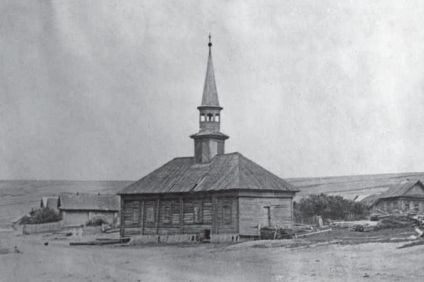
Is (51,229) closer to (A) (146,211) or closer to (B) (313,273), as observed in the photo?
(A) (146,211)

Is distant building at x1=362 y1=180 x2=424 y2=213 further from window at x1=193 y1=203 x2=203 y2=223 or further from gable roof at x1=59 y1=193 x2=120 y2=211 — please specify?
gable roof at x1=59 y1=193 x2=120 y2=211

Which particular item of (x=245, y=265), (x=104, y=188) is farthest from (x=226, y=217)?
(x=104, y=188)

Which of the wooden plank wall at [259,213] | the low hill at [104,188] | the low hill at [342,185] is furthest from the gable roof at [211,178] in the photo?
the low hill at [342,185]

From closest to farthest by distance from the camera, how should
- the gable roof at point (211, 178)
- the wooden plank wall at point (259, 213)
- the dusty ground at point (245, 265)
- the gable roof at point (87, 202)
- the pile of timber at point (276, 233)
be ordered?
the dusty ground at point (245, 265)
the pile of timber at point (276, 233)
the wooden plank wall at point (259, 213)
the gable roof at point (211, 178)
the gable roof at point (87, 202)

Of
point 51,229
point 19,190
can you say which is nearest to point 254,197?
point 51,229

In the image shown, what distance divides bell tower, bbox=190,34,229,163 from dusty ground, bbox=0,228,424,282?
1394cm

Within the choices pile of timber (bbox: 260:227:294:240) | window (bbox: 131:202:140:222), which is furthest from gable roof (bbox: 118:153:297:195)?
pile of timber (bbox: 260:227:294:240)

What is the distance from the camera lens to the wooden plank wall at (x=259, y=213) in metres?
39.3

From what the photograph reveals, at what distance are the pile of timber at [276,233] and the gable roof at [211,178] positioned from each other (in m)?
3.11

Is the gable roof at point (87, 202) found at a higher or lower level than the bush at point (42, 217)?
higher

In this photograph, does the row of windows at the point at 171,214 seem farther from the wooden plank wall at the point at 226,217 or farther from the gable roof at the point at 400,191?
the gable roof at the point at 400,191

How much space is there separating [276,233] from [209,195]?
6.26m

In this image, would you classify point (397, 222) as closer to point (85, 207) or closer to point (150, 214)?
point (150, 214)

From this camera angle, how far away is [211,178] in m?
41.8
